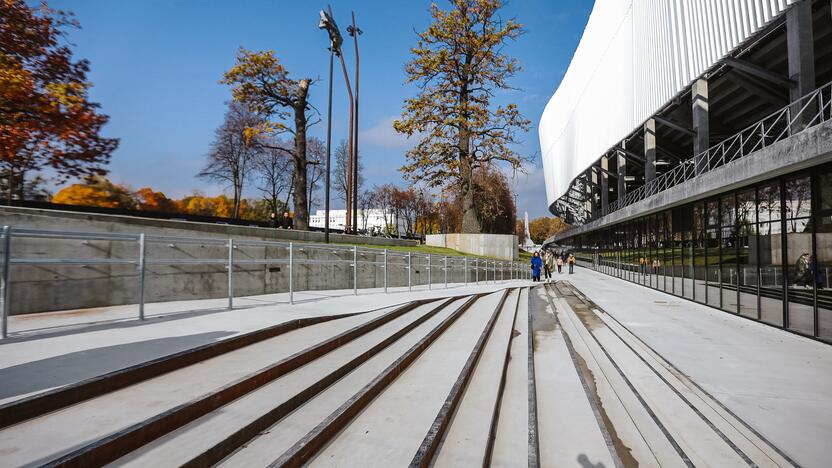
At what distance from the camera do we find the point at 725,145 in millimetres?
20906

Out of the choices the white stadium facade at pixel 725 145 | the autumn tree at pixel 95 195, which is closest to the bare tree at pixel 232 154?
the autumn tree at pixel 95 195

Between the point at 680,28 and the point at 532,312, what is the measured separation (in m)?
17.3

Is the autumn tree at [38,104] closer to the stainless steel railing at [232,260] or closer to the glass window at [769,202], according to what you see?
the stainless steel railing at [232,260]

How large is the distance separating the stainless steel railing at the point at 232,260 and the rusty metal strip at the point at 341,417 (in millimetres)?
3698

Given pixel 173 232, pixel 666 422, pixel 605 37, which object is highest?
pixel 605 37

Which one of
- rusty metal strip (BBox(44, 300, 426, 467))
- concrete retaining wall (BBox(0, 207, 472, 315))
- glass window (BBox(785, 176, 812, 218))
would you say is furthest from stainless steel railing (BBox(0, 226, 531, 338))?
glass window (BBox(785, 176, 812, 218))

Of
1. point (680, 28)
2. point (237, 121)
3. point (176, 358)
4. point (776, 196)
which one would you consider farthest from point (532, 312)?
point (237, 121)

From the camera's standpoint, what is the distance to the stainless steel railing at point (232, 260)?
15.7 feet

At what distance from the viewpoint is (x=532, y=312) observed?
36.9ft

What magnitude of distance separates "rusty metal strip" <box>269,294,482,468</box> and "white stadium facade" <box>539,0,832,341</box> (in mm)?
Answer: 8810

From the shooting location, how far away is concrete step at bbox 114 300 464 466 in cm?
258

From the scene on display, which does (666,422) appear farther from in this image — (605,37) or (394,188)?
(394,188)

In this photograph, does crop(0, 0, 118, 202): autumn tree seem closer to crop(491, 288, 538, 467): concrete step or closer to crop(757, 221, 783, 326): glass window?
crop(491, 288, 538, 467): concrete step

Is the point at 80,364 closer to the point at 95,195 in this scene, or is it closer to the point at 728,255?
the point at 728,255
